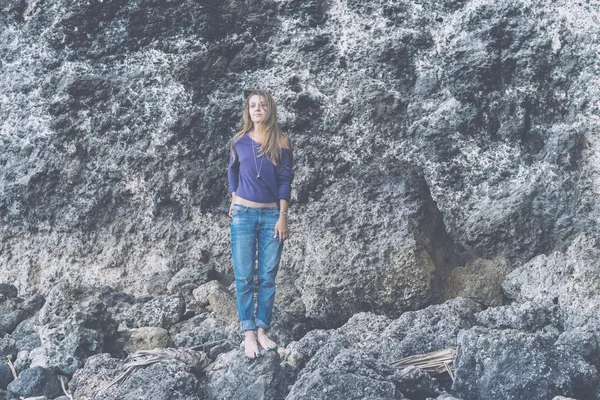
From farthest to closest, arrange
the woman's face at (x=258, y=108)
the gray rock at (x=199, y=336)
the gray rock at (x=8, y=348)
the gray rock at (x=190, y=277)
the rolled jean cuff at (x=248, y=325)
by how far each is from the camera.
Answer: the gray rock at (x=190, y=277) → the gray rock at (x=8, y=348) → the gray rock at (x=199, y=336) → the woman's face at (x=258, y=108) → the rolled jean cuff at (x=248, y=325)

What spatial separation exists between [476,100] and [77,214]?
3293 millimetres

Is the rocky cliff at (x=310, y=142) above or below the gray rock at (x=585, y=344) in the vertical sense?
above

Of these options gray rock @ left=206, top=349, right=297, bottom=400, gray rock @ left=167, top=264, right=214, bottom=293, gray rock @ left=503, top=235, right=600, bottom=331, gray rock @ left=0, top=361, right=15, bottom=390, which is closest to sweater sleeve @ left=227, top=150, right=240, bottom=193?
gray rock @ left=206, top=349, right=297, bottom=400

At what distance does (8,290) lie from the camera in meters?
6.53

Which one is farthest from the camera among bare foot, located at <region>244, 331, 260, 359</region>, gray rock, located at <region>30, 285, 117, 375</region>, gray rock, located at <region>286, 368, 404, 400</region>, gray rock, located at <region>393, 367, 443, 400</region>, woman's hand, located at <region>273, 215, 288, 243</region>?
gray rock, located at <region>30, 285, 117, 375</region>

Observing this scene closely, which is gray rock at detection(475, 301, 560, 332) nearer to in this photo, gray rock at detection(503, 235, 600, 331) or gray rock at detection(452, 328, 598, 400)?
gray rock at detection(503, 235, 600, 331)

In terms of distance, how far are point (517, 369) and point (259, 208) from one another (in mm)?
1445

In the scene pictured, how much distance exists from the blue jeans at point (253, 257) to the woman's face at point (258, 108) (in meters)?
0.47

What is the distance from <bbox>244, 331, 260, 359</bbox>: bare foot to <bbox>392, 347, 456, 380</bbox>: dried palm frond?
0.70m

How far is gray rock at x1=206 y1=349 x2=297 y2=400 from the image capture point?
3771 millimetres

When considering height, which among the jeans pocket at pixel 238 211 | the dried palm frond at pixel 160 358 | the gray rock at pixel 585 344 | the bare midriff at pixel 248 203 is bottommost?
the gray rock at pixel 585 344

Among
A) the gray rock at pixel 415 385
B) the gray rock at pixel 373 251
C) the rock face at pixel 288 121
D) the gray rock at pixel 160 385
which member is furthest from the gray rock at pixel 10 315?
the gray rock at pixel 415 385

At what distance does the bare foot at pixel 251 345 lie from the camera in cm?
387

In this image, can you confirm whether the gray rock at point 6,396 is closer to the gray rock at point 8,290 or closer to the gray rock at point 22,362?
the gray rock at point 22,362
